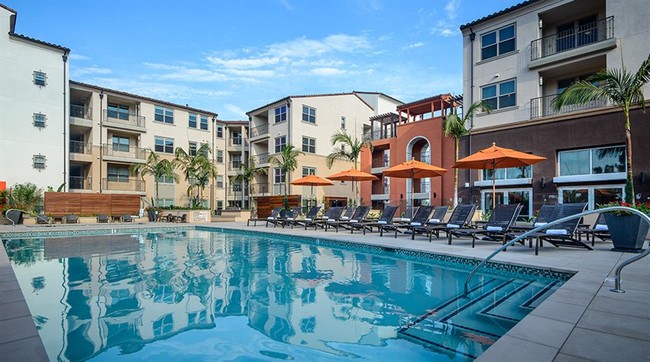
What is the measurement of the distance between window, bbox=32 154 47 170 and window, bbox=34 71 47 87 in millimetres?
4796

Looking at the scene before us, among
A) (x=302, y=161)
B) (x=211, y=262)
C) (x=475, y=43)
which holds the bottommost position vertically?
(x=211, y=262)

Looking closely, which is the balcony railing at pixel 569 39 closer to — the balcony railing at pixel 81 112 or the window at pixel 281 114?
the window at pixel 281 114

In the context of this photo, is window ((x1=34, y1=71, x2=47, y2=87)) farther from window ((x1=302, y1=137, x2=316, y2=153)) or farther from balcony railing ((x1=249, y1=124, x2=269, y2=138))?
window ((x1=302, y1=137, x2=316, y2=153))

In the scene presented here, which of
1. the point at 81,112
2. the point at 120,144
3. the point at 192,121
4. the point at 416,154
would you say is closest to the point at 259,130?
the point at 192,121

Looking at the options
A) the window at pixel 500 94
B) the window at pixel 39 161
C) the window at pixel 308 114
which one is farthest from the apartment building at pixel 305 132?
the window at pixel 39 161

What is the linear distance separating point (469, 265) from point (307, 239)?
20.0ft

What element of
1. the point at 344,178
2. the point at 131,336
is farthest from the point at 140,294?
A: the point at 344,178

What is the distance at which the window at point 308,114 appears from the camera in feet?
98.4

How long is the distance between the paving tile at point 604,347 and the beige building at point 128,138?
99.8 ft

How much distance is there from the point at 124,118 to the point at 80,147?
3917 millimetres

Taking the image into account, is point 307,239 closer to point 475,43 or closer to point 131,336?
point 131,336

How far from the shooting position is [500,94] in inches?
708

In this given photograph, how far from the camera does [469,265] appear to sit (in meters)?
7.23

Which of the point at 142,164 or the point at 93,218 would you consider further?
the point at 142,164
